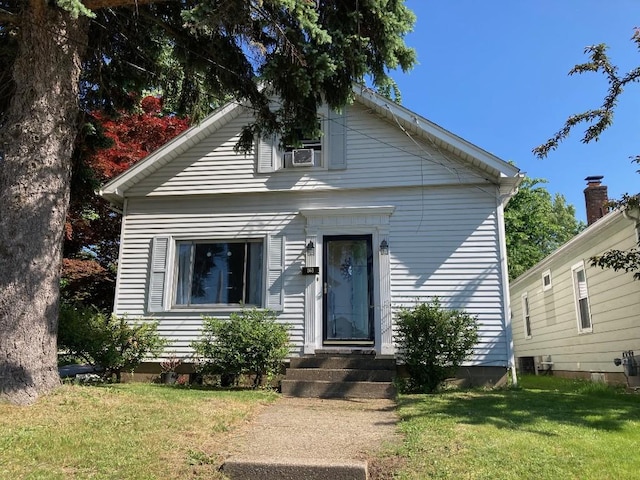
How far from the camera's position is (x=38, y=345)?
5336mm

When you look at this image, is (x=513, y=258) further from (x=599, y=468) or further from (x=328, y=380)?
(x=599, y=468)

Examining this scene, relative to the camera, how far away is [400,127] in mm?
9234

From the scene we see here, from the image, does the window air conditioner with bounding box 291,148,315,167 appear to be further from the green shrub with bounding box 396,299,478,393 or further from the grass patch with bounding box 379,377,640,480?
the grass patch with bounding box 379,377,640,480

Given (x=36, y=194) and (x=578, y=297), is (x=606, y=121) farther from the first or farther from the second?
(x=36, y=194)

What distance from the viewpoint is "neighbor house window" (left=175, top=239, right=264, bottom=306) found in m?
9.37

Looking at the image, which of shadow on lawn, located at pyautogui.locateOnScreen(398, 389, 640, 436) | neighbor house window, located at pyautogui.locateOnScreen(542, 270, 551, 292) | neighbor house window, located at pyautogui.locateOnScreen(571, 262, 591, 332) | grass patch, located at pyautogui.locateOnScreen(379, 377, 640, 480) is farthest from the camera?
neighbor house window, located at pyautogui.locateOnScreen(542, 270, 551, 292)

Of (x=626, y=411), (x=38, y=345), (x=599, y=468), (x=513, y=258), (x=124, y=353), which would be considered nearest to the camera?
(x=599, y=468)

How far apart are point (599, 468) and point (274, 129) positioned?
19.0 feet

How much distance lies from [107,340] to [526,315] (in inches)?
484

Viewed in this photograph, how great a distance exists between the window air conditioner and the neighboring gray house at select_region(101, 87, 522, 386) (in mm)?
27

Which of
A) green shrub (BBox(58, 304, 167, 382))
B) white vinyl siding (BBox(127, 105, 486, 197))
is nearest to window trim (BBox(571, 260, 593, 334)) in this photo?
white vinyl siding (BBox(127, 105, 486, 197))

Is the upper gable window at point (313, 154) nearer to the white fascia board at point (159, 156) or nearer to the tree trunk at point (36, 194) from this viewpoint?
the white fascia board at point (159, 156)

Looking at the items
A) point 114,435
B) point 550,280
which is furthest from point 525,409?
point 550,280

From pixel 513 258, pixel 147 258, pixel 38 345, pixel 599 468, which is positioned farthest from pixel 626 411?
pixel 513 258
